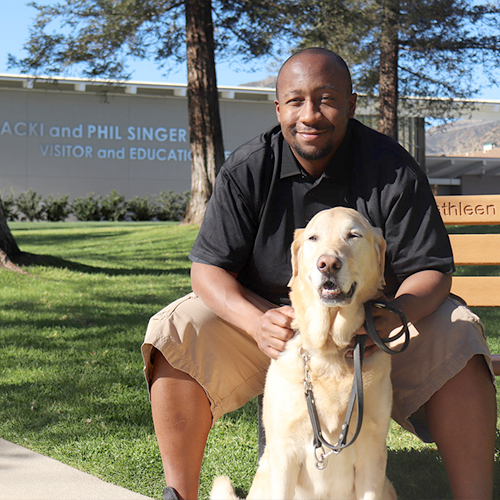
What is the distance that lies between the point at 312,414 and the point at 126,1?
420 inches

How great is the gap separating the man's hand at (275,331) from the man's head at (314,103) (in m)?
0.74

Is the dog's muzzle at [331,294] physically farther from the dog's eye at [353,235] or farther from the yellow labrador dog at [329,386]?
the dog's eye at [353,235]

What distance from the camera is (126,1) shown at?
10977 millimetres

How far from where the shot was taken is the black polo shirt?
2477 millimetres

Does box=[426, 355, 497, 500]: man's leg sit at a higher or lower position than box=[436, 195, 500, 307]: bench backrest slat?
lower

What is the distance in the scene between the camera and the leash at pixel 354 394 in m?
1.98

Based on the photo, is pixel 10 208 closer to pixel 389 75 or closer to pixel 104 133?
pixel 104 133

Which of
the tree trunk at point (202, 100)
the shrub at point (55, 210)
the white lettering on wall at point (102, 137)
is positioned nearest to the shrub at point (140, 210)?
the shrub at point (55, 210)

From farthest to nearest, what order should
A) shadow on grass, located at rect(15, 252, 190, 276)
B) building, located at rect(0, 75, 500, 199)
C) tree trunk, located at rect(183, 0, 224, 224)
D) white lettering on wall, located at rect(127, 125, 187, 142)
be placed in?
white lettering on wall, located at rect(127, 125, 187, 142)
building, located at rect(0, 75, 500, 199)
tree trunk, located at rect(183, 0, 224, 224)
shadow on grass, located at rect(15, 252, 190, 276)

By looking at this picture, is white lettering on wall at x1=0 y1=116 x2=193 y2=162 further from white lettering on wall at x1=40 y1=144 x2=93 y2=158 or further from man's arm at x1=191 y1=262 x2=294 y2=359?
man's arm at x1=191 y1=262 x2=294 y2=359

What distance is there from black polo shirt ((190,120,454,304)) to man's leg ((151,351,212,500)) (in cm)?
53

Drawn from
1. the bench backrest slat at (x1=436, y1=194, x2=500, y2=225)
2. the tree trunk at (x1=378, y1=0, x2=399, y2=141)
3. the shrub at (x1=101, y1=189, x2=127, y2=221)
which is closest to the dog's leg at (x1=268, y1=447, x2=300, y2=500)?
the bench backrest slat at (x1=436, y1=194, x2=500, y2=225)

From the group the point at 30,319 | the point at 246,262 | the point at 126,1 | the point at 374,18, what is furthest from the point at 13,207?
the point at 246,262

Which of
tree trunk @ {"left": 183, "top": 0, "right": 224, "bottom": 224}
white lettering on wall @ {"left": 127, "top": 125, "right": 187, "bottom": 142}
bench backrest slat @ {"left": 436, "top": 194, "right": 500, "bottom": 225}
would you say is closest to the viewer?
bench backrest slat @ {"left": 436, "top": 194, "right": 500, "bottom": 225}
